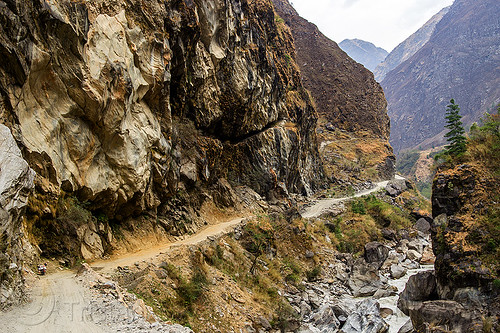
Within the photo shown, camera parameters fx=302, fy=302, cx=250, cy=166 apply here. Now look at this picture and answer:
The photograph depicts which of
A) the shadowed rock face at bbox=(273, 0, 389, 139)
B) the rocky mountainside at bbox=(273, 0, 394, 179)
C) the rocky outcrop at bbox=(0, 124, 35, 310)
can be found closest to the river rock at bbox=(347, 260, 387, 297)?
the rocky outcrop at bbox=(0, 124, 35, 310)

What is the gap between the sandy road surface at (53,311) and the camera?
19.3ft

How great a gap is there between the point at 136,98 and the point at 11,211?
9.70m

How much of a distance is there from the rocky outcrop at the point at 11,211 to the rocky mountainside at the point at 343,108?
50.7 metres

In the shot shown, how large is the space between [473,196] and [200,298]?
15231 mm

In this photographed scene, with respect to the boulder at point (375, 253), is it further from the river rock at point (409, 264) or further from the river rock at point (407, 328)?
the river rock at point (407, 328)

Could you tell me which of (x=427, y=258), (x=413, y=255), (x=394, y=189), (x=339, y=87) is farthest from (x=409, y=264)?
(x=339, y=87)

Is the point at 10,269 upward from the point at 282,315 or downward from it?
upward

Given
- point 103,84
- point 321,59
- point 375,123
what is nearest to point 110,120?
point 103,84

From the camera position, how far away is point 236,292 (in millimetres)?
14078

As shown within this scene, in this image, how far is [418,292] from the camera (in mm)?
16172

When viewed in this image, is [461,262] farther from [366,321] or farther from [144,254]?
[144,254]

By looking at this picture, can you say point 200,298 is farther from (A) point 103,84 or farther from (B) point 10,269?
(A) point 103,84

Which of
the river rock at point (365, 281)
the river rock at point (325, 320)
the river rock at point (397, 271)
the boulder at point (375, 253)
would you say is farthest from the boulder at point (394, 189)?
the river rock at point (325, 320)

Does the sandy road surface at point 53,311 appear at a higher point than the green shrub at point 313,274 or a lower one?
higher
